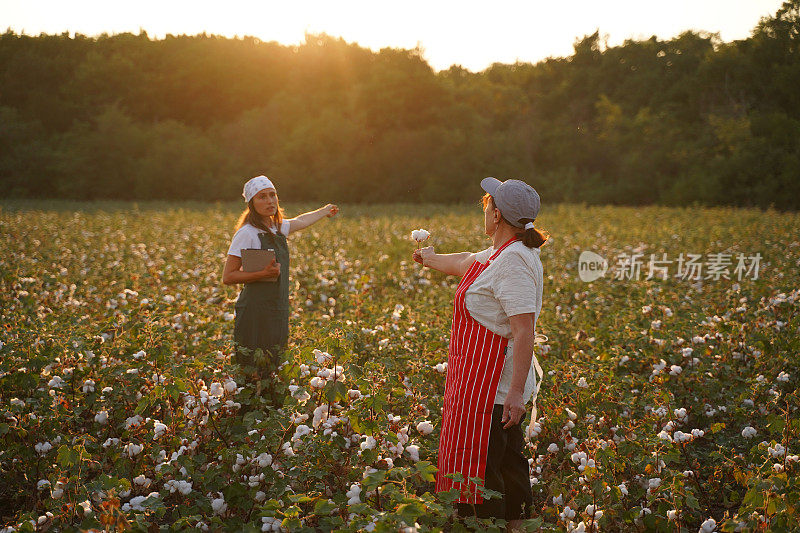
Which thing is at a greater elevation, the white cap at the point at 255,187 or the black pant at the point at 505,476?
the white cap at the point at 255,187

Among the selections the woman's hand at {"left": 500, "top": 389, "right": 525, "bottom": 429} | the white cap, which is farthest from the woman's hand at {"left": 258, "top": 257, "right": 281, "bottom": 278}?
the woman's hand at {"left": 500, "top": 389, "right": 525, "bottom": 429}

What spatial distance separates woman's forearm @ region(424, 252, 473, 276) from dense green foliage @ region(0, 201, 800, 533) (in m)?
0.53

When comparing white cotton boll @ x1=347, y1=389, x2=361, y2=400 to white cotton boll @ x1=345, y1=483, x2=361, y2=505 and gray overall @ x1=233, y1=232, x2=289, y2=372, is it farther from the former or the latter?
gray overall @ x1=233, y1=232, x2=289, y2=372

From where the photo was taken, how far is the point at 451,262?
10.5 ft

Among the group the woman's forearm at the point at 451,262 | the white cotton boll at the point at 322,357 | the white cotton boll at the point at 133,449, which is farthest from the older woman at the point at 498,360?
the white cotton boll at the point at 133,449

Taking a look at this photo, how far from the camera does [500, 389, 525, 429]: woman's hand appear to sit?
2.61 m

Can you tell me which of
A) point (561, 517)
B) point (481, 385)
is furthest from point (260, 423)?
point (561, 517)

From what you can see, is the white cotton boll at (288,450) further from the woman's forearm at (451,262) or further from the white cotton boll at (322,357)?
the woman's forearm at (451,262)

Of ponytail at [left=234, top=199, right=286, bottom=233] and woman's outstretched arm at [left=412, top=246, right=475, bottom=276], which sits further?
ponytail at [left=234, top=199, right=286, bottom=233]

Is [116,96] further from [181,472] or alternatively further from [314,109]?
[181,472]

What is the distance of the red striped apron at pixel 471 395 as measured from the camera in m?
2.64

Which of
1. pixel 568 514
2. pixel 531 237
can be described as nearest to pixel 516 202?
pixel 531 237

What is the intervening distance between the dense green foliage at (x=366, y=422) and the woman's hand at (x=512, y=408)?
0.40 metres

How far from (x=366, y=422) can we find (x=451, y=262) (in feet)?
2.80
